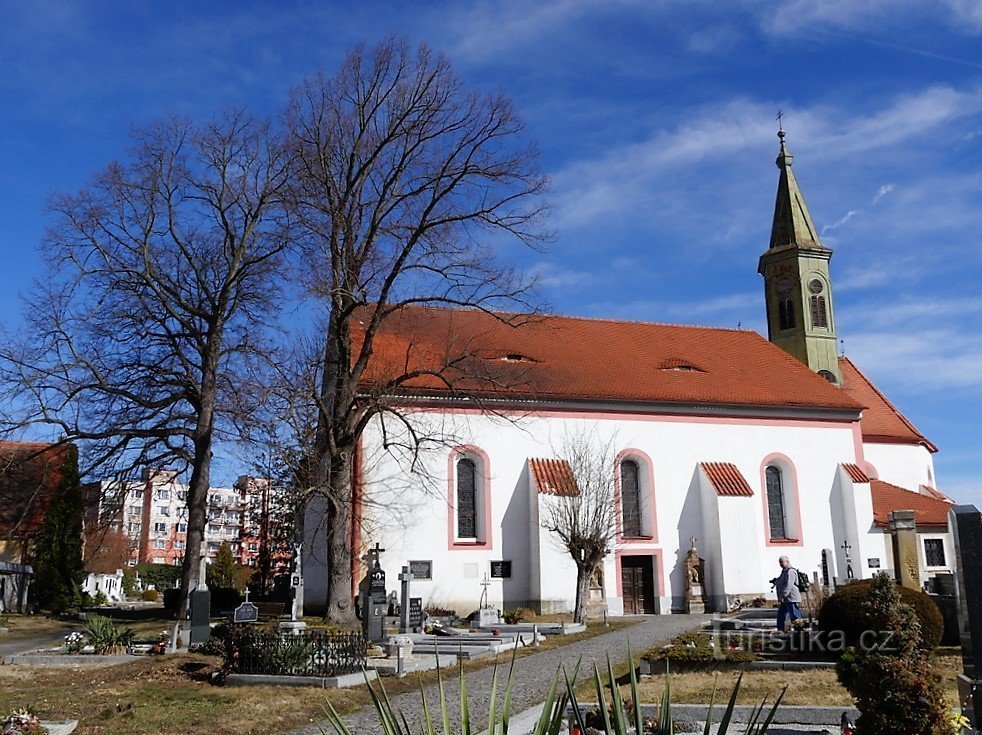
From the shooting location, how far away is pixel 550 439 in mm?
27312

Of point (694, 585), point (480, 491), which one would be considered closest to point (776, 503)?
point (694, 585)

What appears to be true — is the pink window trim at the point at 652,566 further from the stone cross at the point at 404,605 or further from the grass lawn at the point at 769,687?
the grass lawn at the point at 769,687

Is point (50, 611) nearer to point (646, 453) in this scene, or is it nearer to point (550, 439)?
point (550, 439)

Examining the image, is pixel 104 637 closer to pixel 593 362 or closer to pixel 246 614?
pixel 246 614

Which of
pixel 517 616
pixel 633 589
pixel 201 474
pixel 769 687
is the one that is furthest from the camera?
pixel 633 589

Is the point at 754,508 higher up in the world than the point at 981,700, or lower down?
higher up

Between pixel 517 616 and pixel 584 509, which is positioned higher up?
pixel 584 509

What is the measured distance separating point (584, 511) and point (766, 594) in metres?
6.94

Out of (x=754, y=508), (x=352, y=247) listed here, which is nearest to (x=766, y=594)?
(x=754, y=508)

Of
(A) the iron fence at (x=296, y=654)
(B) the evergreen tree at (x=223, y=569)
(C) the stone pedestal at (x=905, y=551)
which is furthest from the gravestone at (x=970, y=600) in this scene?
(B) the evergreen tree at (x=223, y=569)

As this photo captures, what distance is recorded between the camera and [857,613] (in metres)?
13.8

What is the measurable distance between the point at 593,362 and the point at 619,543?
6.31 metres

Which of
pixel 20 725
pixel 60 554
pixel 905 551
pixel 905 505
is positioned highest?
pixel 905 505

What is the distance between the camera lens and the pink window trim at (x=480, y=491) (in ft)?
84.4
